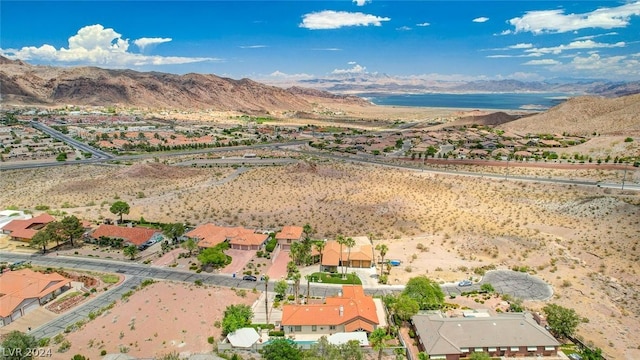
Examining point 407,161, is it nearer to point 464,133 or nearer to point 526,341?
point 464,133

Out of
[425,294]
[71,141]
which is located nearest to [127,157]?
[71,141]

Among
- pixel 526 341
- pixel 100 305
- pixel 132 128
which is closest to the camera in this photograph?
pixel 526 341

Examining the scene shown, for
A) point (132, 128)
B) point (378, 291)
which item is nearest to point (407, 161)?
point (378, 291)

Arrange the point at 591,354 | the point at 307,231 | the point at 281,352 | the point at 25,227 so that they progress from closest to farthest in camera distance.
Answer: the point at 281,352, the point at 591,354, the point at 307,231, the point at 25,227

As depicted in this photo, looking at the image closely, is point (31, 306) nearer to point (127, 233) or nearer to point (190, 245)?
point (190, 245)

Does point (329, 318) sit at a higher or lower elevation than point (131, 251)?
lower

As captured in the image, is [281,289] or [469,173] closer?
[281,289]

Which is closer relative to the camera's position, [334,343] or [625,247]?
[334,343]

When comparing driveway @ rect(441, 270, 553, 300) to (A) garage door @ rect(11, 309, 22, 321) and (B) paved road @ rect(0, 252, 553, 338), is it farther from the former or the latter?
(A) garage door @ rect(11, 309, 22, 321)
